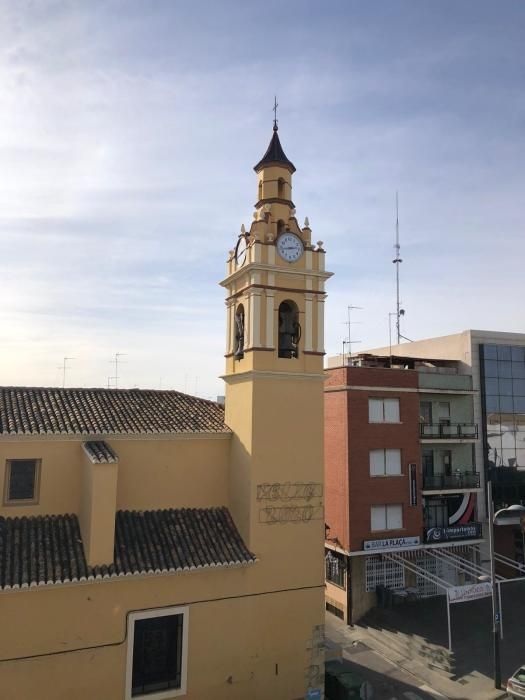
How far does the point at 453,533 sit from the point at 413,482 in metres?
3.51

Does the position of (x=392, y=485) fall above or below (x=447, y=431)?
below

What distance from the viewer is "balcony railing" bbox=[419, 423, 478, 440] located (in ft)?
91.9

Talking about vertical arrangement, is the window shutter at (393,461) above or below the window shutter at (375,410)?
below

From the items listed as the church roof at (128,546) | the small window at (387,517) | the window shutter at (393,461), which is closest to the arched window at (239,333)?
the church roof at (128,546)

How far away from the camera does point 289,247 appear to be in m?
18.1

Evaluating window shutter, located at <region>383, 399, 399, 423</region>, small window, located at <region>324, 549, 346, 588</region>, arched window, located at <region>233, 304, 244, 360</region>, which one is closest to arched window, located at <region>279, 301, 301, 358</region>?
arched window, located at <region>233, 304, 244, 360</region>

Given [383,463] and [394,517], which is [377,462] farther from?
[394,517]

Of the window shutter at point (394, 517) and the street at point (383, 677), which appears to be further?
the window shutter at point (394, 517)

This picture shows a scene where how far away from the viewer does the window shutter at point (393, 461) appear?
2641 cm

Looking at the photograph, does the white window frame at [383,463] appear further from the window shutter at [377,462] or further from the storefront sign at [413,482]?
the storefront sign at [413,482]

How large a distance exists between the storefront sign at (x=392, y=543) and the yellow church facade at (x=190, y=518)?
8.82 metres

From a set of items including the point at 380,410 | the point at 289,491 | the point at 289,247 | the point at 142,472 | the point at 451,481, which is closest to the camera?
the point at 142,472

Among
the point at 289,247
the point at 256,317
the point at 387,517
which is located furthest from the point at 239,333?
the point at 387,517

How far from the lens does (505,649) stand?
73.0ft
